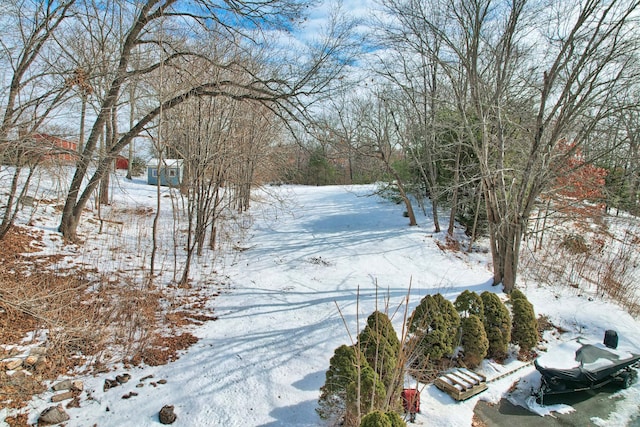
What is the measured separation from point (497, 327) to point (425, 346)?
55.3 inches

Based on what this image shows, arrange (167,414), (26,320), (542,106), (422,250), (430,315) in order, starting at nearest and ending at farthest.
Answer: (167,414) → (26,320) → (430,315) → (542,106) → (422,250)

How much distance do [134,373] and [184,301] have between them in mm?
2050

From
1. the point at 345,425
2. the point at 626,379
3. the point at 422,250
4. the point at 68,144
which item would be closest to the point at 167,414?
the point at 345,425

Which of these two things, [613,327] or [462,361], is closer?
[462,361]

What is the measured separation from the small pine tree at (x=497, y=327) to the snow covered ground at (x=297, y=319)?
0.71 ft

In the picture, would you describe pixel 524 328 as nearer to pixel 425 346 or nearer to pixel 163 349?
pixel 425 346

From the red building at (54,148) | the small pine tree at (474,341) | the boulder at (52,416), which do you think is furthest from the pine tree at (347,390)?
the red building at (54,148)

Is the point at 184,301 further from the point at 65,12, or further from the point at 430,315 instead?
the point at 65,12

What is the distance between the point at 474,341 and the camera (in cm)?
472

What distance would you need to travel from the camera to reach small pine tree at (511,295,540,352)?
5195 millimetres

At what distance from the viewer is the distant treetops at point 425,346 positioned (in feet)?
10.5

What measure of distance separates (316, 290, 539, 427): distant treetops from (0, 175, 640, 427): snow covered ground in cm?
29

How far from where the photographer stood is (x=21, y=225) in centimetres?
751

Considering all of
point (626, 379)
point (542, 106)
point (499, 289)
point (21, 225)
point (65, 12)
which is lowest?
point (626, 379)
